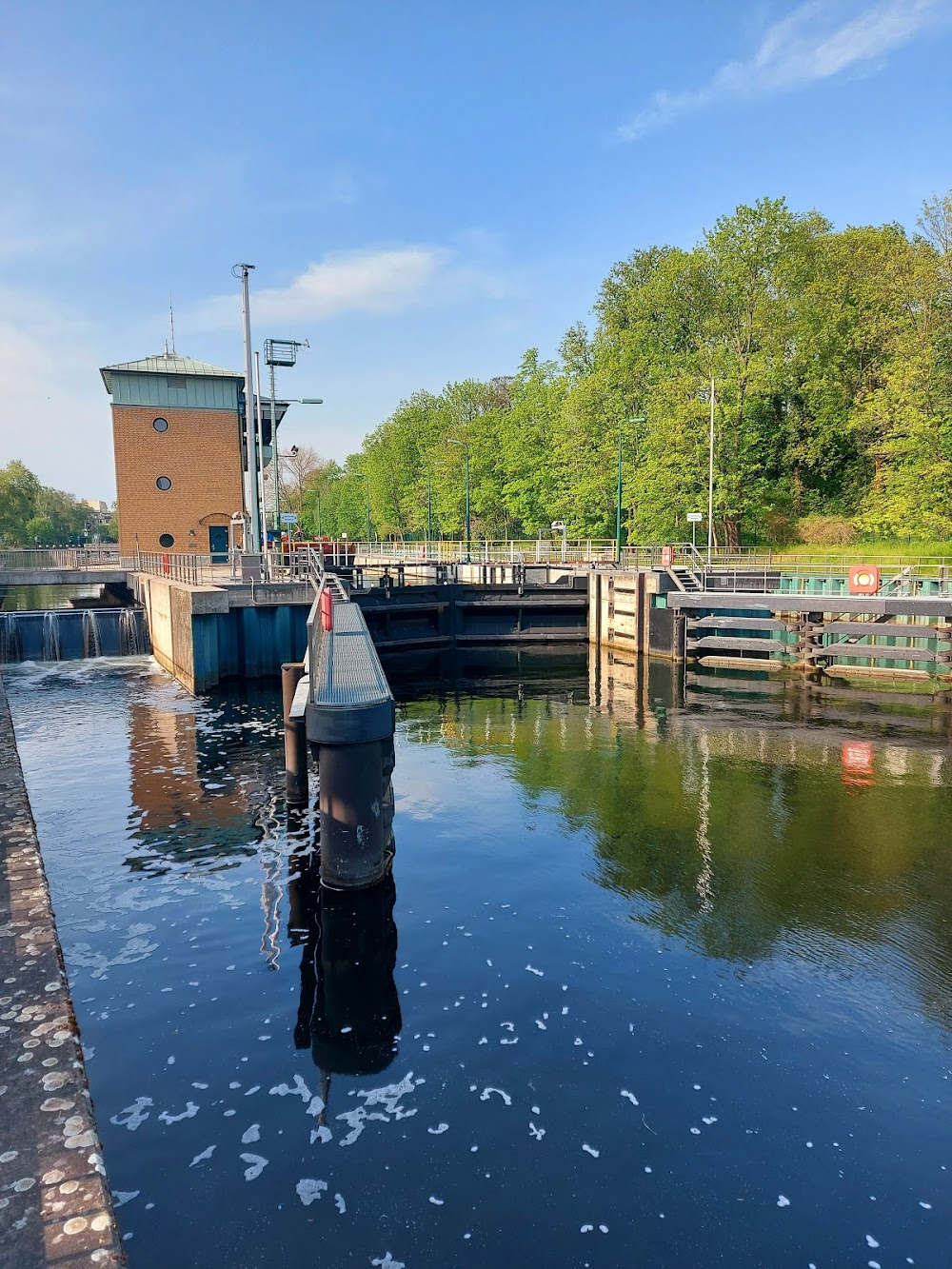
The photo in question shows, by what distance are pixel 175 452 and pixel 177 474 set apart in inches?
48.7

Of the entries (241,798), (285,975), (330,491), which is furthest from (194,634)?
(330,491)

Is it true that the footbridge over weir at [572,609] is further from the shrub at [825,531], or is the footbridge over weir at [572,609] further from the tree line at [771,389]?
the tree line at [771,389]

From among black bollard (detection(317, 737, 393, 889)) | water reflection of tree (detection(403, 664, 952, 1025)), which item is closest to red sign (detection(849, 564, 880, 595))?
water reflection of tree (detection(403, 664, 952, 1025))

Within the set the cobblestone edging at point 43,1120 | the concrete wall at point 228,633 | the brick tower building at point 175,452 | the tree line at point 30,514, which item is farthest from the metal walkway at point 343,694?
the tree line at point 30,514

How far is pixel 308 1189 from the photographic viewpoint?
5711mm

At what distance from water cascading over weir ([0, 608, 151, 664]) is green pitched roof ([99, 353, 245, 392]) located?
17527 mm

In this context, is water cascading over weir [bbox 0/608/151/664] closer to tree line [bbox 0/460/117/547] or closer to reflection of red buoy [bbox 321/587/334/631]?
reflection of red buoy [bbox 321/587/334/631]

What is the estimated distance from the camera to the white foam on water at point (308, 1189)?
562cm

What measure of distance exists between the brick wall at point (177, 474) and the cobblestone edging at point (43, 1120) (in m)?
40.5

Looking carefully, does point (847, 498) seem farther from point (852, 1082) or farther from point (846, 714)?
point (852, 1082)

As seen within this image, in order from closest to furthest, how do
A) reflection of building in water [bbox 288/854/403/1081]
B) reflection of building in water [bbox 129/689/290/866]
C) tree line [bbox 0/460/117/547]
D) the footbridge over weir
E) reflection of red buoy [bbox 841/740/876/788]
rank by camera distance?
reflection of building in water [bbox 288/854/403/1081] < reflection of building in water [bbox 129/689/290/866] < reflection of red buoy [bbox 841/740/876/788] < the footbridge over weir < tree line [bbox 0/460/117/547]

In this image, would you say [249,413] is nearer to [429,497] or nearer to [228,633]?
[228,633]

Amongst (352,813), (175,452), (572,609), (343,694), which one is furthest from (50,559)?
(352,813)

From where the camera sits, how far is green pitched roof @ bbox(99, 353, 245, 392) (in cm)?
4506
